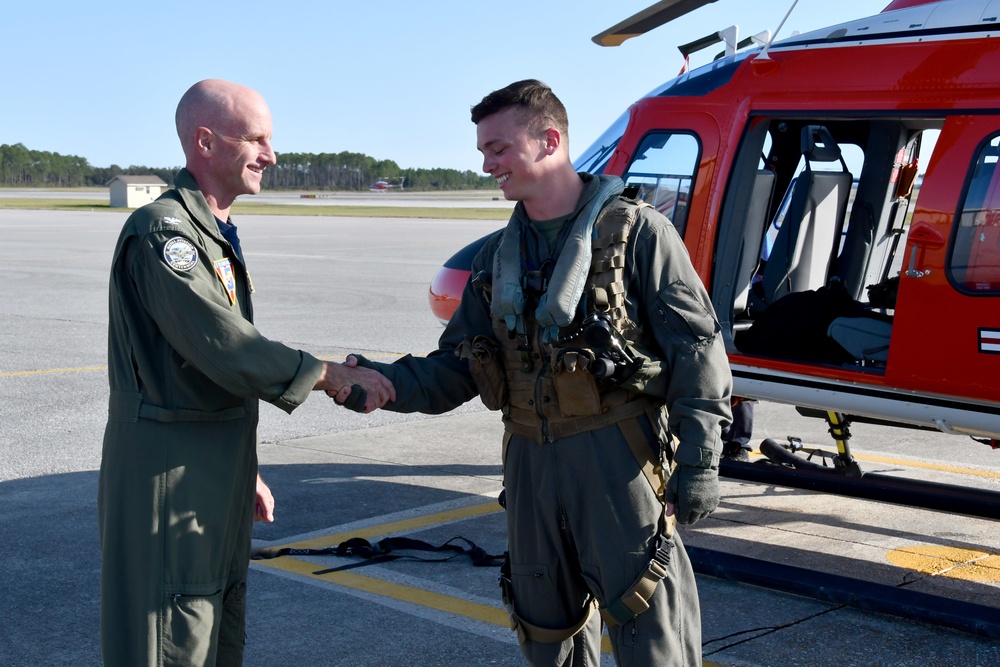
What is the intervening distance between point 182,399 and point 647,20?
3951 mm

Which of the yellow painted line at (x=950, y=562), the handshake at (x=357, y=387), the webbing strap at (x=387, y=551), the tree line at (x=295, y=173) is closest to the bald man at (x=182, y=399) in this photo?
the handshake at (x=357, y=387)

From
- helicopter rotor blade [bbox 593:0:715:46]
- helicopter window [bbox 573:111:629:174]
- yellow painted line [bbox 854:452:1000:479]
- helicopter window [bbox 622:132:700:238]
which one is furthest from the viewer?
yellow painted line [bbox 854:452:1000:479]

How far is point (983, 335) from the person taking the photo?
4.91 metres

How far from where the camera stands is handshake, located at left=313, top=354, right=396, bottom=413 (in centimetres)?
354

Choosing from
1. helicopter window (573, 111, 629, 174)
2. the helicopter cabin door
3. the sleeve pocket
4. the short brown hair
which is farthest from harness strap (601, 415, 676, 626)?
helicopter window (573, 111, 629, 174)

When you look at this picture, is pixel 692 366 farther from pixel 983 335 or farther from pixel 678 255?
pixel 983 335

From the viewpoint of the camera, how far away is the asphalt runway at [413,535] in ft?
A: 14.8

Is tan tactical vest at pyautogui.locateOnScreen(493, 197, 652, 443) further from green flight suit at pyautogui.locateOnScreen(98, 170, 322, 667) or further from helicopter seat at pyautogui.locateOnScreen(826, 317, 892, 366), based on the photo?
helicopter seat at pyautogui.locateOnScreen(826, 317, 892, 366)

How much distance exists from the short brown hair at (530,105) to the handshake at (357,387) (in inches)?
35.9

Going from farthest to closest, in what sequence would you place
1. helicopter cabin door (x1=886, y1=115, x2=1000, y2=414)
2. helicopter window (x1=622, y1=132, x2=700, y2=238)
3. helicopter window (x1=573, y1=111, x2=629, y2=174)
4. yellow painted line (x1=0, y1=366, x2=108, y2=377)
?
1. yellow painted line (x1=0, y1=366, x2=108, y2=377)
2. helicopter window (x1=573, y1=111, x2=629, y2=174)
3. helicopter window (x1=622, y1=132, x2=700, y2=238)
4. helicopter cabin door (x1=886, y1=115, x2=1000, y2=414)

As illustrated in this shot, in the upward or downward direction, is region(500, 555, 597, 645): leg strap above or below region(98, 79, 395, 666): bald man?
below

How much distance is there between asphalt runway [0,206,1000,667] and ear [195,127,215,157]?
7.01 feet

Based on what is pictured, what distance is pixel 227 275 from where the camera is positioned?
3.24m

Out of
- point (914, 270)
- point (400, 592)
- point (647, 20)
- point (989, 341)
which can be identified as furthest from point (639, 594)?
point (647, 20)
